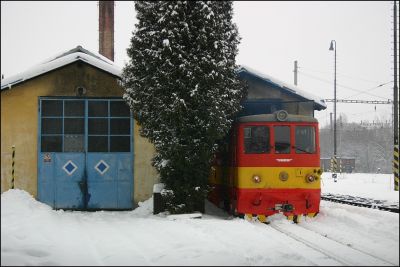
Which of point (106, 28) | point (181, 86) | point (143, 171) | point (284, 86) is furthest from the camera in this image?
point (106, 28)

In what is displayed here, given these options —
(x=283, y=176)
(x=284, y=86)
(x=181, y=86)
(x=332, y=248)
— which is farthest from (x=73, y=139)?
(x=332, y=248)

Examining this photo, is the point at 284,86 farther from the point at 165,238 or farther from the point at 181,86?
the point at 165,238

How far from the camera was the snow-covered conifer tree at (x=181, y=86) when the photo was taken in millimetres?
10898

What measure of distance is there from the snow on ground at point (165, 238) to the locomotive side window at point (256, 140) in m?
1.79

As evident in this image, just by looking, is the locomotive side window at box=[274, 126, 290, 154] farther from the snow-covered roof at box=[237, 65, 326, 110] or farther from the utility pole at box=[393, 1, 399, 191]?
the utility pole at box=[393, 1, 399, 191]

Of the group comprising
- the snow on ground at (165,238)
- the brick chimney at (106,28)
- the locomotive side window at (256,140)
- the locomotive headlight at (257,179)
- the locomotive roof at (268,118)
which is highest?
the brick chimney at (106,28)

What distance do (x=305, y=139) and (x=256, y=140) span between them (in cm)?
130

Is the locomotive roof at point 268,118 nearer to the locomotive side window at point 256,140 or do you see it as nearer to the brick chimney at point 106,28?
the locomotive side window at point 256,140

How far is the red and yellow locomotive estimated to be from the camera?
38.5 feet

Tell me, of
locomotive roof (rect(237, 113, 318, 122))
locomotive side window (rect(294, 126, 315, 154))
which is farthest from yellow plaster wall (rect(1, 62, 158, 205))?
locomotive side window (rect(294, 126, 315, 154))

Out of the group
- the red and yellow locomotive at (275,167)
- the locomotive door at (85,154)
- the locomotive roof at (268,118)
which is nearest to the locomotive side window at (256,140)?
the red and yellow locomotive at (275,167)

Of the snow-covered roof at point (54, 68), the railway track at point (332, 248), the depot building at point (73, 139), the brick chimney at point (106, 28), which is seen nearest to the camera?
the railway track at point (332, 248)

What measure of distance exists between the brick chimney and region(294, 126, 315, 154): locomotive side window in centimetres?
1308

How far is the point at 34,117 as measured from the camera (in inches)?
515
